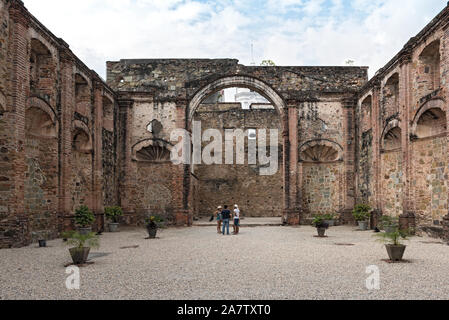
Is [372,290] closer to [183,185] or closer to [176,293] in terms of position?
[176,293]

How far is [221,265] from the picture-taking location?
315 inches

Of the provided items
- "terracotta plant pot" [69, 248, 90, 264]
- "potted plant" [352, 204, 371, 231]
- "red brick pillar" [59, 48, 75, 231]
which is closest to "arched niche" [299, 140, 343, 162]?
"potted plant" [352, 204, 371, 231]

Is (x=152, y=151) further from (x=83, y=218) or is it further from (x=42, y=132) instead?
(x=42, y=132)

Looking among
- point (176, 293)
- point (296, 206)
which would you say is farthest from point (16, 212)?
point (296, 206)

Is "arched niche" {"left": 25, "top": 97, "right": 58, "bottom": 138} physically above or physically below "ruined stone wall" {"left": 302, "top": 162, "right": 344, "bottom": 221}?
above

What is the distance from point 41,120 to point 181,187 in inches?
330

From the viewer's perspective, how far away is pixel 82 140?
16.5 m

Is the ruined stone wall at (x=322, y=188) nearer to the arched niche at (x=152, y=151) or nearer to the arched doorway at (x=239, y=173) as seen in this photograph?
the arched niche at (x=152, y=151)

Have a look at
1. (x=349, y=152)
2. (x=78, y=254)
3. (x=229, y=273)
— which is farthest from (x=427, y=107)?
(x=78, y=254)

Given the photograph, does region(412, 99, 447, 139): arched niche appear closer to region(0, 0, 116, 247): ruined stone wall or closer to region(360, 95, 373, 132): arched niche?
region(360, 95, 373, 132): arched niche

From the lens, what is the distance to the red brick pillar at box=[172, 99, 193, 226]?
19.7 metres

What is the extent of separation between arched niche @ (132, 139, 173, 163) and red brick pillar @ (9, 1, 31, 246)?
30.0 ft

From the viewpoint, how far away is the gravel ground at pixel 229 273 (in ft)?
18.4

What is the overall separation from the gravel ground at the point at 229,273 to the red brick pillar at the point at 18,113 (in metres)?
0.82
